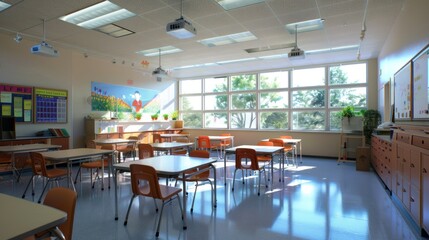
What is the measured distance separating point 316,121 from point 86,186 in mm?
7329

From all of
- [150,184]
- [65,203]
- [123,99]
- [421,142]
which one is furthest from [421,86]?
[123,99]

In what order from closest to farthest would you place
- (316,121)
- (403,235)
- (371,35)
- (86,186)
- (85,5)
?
1. (403,235)
2. (85,5)
3. (86,186)
4. (371,35)
5. (316,121)

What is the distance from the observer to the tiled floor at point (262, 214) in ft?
9.50

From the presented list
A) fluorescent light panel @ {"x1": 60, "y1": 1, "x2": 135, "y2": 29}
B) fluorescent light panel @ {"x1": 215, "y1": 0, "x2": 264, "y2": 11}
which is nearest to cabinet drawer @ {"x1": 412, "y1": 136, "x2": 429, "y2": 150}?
fluorescent light panel @ {"x1": 215, "y1": 0, "x2": 264, "y2": 11}

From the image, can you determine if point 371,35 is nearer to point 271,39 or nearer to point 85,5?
point 271,39

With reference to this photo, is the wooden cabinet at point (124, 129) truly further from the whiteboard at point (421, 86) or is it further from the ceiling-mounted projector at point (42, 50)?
the whiteboard at point (421, 86)

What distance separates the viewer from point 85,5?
4.23 metres

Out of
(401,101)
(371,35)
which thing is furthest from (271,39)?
(401,101)

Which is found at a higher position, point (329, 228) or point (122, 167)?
point (122, 167)

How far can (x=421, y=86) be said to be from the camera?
320 centimetres

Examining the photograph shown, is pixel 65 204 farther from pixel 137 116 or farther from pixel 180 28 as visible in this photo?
pixel 137 116

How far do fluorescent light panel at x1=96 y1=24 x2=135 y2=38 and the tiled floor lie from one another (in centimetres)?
328

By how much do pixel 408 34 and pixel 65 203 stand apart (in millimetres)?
Result: 5005

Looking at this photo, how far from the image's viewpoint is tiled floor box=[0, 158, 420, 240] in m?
2.90
